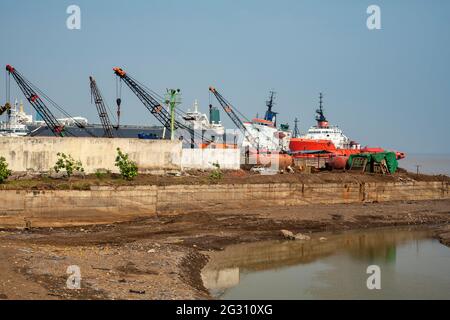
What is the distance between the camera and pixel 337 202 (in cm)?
4912

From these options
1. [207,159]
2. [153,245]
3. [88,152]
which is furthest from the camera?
[207,159]

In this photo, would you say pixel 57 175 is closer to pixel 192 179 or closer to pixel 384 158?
pixel 192 179

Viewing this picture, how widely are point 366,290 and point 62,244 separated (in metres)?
14.1

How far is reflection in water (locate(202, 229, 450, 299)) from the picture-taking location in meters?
23.3

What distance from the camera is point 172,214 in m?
40.2

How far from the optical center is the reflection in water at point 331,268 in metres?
23.3

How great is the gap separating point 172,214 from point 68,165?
25.2 feet

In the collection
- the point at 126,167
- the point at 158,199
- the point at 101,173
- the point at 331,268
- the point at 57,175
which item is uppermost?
the point at 126,167

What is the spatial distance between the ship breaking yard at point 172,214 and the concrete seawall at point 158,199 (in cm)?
7

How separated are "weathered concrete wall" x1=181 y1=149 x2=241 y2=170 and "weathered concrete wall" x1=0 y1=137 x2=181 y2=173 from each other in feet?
12.0

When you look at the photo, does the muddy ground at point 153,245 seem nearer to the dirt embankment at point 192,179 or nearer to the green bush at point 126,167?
the dirt embankment at point 192,179

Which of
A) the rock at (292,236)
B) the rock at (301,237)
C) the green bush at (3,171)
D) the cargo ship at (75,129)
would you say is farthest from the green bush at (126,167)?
the cargo ship at (75,129)

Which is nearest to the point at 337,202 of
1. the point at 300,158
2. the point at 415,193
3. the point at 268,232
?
the point at 415,193

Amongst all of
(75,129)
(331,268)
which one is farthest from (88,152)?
(75,129)
